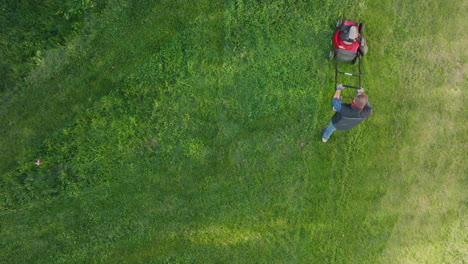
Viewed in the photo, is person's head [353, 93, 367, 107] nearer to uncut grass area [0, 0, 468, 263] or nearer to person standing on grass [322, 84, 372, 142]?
person standing on grass [322, 84, 372, 142]

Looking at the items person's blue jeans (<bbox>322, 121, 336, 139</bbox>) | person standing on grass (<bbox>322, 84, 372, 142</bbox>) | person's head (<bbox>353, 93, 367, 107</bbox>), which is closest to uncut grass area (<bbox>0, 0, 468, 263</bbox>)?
person's blue jeans (<bbox>322, 121, 336, 139</bbox>)

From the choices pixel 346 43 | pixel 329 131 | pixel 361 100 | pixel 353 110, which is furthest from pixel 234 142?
pixel 346 43

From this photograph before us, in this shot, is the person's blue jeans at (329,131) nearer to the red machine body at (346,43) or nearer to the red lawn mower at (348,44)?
the red lawn mower at (348,44)

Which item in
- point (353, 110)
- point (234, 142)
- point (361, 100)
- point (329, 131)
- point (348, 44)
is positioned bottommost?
point (234, 142)

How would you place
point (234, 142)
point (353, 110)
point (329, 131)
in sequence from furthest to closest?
point (234, 142)
point (329, 131)
point (353, 110)

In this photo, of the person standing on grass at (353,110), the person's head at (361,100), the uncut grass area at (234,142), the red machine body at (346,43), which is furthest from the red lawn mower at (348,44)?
the person's head at (361,100)

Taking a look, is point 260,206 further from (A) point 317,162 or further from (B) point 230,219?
(A) point 317,162

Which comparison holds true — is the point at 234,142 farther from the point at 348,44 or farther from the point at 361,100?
the point at 348,44
